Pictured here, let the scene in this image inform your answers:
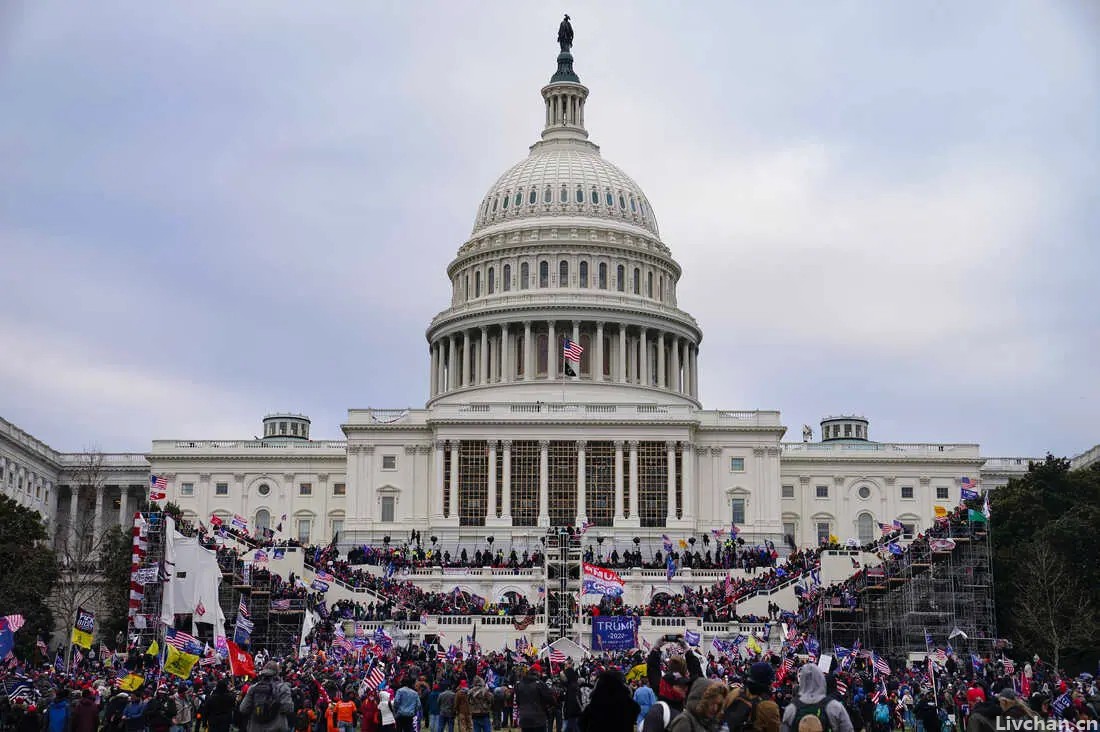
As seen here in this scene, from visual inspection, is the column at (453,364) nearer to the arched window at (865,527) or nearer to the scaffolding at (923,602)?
the arched window at (865,527)

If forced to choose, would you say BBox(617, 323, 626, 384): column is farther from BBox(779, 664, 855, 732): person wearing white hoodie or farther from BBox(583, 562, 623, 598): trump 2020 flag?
BBox(779, 664, 855, 732): person wearing white hoodie

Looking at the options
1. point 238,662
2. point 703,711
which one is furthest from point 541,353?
point 703,711

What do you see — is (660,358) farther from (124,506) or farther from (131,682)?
(131,682)

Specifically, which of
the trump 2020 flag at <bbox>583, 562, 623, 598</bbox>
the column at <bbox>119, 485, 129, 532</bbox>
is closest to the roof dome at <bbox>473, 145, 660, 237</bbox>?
the column at <bbox>119, 485, 129, 532</bbox>

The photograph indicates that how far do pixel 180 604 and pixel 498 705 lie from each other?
1918 cm

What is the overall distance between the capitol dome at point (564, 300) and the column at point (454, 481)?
831 centimetres

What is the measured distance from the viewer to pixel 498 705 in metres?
41.1

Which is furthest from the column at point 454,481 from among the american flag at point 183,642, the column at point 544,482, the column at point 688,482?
the american flag at point 183,642

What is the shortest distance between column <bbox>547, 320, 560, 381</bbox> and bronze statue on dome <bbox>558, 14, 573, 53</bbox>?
3425cm

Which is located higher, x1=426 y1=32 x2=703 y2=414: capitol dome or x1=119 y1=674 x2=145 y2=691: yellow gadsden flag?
x1=426 y1=32 x2=703 y2=414: capitol dome

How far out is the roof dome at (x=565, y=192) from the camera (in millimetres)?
129375

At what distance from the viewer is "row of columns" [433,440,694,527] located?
104062mm

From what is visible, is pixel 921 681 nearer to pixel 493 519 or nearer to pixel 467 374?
pixel 493 519

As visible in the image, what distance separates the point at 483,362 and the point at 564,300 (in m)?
8.22
